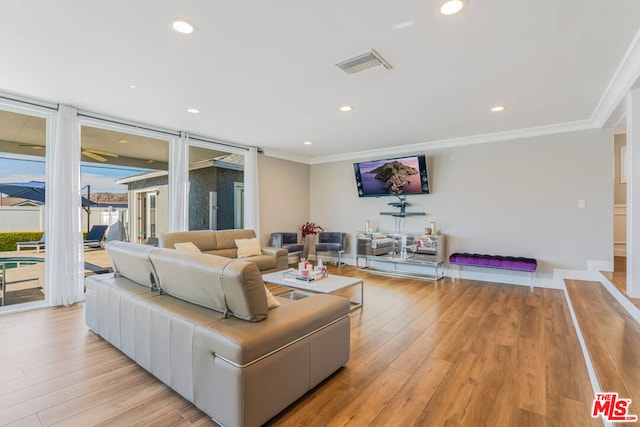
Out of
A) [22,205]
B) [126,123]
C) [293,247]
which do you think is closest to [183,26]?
[126,123]

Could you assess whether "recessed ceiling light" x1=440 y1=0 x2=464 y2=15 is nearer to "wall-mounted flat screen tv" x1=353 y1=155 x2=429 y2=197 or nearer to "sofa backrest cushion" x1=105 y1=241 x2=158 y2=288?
"sofa backrest cushion" x1=105 y1=241 x2=158 y2=288

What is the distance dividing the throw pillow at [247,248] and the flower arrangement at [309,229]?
6.49ft

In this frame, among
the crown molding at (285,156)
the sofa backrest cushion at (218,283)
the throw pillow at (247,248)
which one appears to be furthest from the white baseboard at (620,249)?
the sofa backrest cushion at (218,283)

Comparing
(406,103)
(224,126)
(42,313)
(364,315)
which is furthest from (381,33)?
(42,313)

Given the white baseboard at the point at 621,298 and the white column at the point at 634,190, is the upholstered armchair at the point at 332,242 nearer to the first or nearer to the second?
the white baseboard at the point at 621,298

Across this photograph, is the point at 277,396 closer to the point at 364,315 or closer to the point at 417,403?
the point at 417,403

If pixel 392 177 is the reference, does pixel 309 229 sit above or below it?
below

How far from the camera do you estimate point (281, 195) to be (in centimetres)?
705

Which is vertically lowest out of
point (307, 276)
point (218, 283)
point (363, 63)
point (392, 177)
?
point (307, 276)

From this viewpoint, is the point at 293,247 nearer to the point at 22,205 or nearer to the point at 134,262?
the point at 134,262

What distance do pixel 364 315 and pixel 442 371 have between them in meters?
1.33

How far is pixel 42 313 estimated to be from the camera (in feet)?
11.9

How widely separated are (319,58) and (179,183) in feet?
11.6

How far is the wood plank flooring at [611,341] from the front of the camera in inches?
73.5
